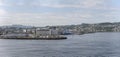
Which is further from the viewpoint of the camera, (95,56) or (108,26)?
(108,26)

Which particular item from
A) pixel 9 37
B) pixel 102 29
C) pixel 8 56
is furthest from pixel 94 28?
pixel 8 56

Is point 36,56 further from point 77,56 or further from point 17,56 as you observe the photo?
point 77,56

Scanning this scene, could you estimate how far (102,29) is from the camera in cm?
10500

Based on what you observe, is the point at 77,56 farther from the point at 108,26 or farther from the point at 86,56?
the point at 108,26

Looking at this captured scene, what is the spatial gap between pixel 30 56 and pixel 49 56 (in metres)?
1.25

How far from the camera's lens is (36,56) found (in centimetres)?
1858

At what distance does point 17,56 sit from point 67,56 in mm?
3126

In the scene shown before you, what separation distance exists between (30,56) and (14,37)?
33.5 m

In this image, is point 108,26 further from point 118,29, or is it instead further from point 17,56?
point 17,56

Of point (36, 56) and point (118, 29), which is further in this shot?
point (118, 29)

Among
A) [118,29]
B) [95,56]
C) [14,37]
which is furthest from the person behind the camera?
[118,29]

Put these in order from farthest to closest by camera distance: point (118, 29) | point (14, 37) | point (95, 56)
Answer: point (118, 29), point (14, 37), point (95, 56)

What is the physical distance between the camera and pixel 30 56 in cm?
1861

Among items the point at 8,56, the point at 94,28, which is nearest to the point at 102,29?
the point at 94,28
